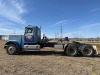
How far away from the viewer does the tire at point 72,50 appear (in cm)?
1571

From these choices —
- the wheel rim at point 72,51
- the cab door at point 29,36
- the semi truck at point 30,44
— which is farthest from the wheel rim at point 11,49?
the wheel rim at point 72,51

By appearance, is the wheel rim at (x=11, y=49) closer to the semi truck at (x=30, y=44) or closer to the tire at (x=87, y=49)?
the semi truck at (x=30, y=44)

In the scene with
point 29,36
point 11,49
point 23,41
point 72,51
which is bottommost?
point 72,51

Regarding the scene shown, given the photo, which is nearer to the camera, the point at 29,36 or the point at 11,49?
the point at 11,49

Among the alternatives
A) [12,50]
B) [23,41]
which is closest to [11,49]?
[12,50]

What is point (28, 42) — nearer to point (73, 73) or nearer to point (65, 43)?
point (65, 43)

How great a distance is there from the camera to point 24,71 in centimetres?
870

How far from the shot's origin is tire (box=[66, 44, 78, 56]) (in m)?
15.7

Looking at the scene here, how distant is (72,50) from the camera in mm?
15922

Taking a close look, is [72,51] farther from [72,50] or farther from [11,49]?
[11,49]

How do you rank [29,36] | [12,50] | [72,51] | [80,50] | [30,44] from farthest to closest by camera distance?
[30,44] → [29,36] → [12,50] → [72,51] → [80,50]

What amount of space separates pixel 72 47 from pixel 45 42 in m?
3.09

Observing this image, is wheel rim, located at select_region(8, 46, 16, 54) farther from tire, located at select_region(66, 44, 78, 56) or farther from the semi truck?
tire, located at select_region(66, 44, 78, 56)

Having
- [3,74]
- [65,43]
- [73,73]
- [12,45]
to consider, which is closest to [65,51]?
[65,43]
